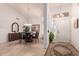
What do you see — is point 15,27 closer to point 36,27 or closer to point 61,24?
point 36,27

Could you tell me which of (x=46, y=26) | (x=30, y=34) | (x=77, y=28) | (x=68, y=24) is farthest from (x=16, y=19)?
(x=77, y=28)

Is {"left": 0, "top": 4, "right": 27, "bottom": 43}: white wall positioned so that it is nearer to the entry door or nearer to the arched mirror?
the arched mirror

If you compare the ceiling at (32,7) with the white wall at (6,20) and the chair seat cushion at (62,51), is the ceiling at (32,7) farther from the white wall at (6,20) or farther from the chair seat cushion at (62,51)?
the chair seat cushion at (62,51)

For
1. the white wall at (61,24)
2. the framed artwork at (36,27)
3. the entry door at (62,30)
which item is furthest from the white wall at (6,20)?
the entry door at (62,30)

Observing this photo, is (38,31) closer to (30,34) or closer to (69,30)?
(30,34)

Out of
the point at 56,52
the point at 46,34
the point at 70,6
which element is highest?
the point at 70,6

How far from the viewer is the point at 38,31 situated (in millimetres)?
2408

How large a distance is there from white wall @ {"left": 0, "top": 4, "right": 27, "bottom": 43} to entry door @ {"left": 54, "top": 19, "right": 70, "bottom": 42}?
612 mm

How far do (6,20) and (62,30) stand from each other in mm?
1009

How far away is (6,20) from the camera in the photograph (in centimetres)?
233

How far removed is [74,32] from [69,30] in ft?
0.32

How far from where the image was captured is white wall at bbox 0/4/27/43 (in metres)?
2.32

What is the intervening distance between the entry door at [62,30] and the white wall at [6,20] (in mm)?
612

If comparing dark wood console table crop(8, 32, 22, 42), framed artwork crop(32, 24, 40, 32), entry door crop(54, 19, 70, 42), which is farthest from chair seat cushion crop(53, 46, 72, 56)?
dark wood console table crop(8, 32, 22, 42)
